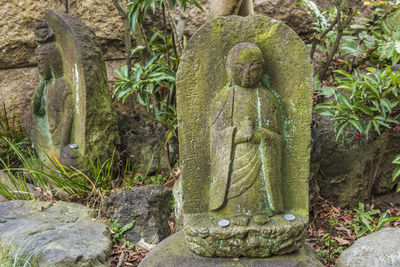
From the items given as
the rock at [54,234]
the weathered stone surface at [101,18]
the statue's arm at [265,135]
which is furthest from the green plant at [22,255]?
the weathered stone surface at [101,18]

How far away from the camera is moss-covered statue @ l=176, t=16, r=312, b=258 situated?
281cm

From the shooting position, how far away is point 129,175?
4555 mm

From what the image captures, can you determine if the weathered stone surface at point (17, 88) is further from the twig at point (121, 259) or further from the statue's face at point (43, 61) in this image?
the twig at point (121, 259)

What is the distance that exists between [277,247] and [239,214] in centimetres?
34

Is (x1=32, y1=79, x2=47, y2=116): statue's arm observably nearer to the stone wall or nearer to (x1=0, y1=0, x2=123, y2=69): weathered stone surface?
the stone wall

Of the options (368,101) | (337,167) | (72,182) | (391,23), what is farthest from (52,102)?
(391,23)

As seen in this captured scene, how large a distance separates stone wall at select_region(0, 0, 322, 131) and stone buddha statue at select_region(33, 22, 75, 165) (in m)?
0.98

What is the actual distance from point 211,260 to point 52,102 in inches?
105

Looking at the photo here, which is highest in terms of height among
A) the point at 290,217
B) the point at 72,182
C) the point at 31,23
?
the point at 31,23

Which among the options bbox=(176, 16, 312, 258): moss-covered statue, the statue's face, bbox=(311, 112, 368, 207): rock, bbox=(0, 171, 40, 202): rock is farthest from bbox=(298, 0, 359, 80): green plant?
bbox=(0, 171, 40, 202): rock

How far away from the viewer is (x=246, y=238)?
2.78 meters

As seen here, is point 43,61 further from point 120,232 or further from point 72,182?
point 120,232

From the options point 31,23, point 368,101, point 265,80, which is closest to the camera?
point 265,80

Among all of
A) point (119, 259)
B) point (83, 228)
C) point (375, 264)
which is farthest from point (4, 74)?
point (375, 264)
